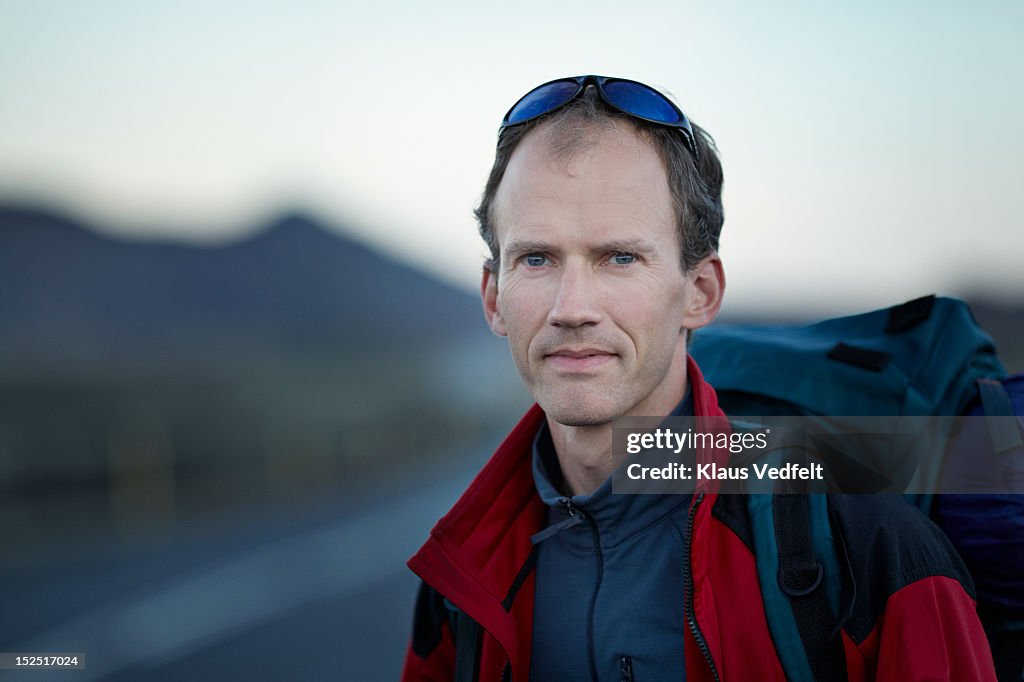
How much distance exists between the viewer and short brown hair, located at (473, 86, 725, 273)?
8.31 ft

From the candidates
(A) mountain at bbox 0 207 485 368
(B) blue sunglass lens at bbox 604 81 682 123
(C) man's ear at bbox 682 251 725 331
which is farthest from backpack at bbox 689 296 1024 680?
(A) mountain at bbox 0 207 485 368

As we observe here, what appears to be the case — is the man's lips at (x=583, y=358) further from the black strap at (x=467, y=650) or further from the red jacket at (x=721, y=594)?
the black strap at (x=467, y=650)

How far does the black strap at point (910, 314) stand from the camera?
112 inches

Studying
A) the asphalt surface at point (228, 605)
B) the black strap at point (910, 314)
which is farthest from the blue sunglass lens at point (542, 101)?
the asphalt surface at point (228, 605)

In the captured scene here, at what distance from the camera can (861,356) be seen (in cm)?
281

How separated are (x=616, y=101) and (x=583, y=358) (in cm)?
77

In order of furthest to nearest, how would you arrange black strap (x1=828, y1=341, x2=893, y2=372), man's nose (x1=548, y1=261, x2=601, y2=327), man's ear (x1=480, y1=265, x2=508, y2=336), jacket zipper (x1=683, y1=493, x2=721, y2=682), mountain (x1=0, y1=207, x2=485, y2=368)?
mountain (x1=0, y1=207, x2=485, y2=368) → man's ear (x1=480, y1=265, x2=508, y2=336) → black strap (x1=828, y1=341, x2=893, y2=372) → man's nose (x1=548, y1=261, x2=601, y2=327) → jacket zipper (x1=683, y1=493, x2=721, y2=682)

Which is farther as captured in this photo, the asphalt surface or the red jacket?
Answer: the asphalt surface

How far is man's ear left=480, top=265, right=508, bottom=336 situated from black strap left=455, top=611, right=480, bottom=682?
917 mm

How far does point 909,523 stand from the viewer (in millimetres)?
2033

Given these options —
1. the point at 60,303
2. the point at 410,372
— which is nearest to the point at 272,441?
the point at 410,372

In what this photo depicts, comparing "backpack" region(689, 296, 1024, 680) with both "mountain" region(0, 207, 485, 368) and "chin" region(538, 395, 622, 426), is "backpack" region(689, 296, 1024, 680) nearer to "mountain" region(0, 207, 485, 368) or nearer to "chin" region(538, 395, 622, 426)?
"chin" region(538, 395, 622, 426)

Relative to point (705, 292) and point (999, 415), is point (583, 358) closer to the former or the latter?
point (705, 292)

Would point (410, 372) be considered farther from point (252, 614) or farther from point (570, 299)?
point (570, 299)
